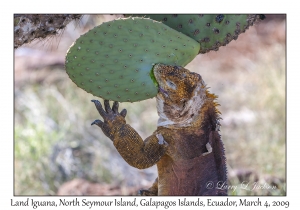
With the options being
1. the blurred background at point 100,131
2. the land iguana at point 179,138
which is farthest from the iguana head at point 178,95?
the blurred background at point 100,131

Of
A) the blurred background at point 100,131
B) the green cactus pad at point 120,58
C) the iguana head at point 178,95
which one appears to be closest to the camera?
the green cactus pad at point 120,58

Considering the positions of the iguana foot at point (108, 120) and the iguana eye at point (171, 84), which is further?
the iguana foot at point (108, 120)

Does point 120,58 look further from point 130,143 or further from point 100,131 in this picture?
point 100,131

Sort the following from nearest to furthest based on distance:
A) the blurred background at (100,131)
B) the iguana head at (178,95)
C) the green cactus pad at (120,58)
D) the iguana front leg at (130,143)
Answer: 1. the green cactus pad at (120,58)
2. the iguana head at (178,95)
3. the iguana front leg at (130,143)
4. the blurred background at (100,131)

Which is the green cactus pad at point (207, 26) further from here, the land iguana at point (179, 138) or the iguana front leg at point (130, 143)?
the iguana front leg at point (130, 143)

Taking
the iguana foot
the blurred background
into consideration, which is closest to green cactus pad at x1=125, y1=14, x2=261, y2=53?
the blurred background
